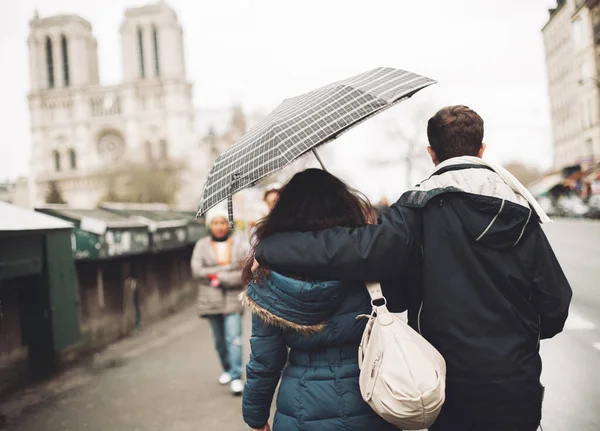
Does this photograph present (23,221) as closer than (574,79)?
Yes

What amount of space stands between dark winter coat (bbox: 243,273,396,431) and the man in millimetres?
109

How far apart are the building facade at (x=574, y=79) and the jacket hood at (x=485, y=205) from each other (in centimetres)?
3780

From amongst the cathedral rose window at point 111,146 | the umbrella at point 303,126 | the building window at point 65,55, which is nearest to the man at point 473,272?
the umbrella at point 303,126

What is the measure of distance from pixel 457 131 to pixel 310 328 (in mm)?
965

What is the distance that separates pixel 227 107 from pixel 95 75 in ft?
75.5

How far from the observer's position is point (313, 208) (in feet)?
8.07

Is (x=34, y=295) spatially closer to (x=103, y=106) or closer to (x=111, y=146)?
(x=111, y=146)

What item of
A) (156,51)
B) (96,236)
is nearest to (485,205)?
(96,236)

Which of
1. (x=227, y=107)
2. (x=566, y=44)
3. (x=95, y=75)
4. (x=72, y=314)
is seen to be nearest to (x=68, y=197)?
(x=95, y=75)

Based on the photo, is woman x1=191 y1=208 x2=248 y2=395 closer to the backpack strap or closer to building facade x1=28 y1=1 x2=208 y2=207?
the backpack strap

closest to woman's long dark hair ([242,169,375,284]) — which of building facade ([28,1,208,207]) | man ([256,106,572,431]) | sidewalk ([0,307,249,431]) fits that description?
man ([256,106,572,431])

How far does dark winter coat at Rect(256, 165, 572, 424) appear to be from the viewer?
7.22 feet

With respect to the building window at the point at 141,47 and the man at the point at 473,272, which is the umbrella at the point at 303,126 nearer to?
the man at the point at 473,272

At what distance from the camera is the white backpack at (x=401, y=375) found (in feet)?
6.84
